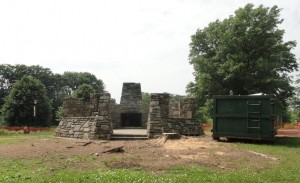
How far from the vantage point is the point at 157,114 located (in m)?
16.1

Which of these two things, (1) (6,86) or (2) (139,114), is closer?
(2) (139,114)

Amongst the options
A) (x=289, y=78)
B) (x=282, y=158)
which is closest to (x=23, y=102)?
(x=289, y=78)

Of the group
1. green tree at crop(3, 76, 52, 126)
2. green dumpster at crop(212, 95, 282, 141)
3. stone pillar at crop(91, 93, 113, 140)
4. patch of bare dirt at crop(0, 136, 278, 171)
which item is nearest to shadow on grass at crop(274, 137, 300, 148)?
green dumpster at crop(212, 95, 282, 141)

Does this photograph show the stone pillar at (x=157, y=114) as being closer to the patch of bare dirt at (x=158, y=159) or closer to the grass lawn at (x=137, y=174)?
the patch of bare dirt at (x=158, y=159)

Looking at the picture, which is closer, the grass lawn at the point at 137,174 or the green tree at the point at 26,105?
the grass lawn at the point at 137,174

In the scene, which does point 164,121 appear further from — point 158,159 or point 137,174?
point 137,174

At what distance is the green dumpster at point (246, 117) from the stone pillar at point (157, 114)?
2847mm

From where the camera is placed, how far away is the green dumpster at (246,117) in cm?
1282

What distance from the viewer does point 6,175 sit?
6.64 metres

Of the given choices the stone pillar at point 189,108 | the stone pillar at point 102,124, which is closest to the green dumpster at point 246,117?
the stone pillar at point 189,108

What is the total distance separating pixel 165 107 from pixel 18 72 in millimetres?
52760

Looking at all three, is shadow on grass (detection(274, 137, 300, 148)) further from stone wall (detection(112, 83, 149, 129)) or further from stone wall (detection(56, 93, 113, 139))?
stone wall (detection(112, 83, 149, 129))

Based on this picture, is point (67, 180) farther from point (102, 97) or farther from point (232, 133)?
point (102, 97)

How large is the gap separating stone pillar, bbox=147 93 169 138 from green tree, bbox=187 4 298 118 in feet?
35.5
